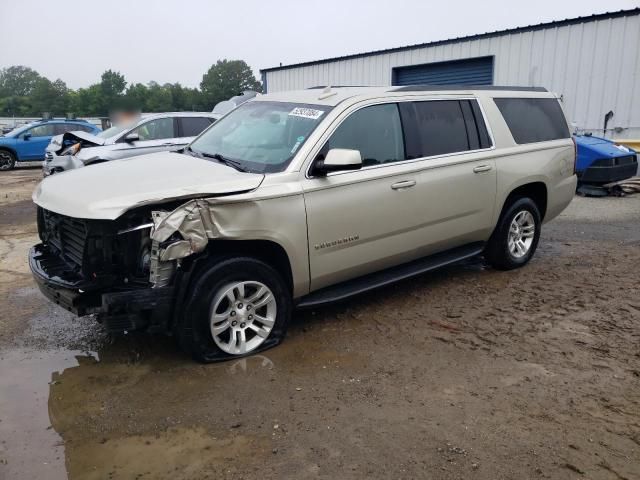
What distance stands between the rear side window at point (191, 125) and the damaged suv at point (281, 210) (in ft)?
22.2

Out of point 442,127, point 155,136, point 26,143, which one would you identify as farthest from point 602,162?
point 26,143

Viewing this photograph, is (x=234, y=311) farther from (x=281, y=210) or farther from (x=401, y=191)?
(x=401, y=191)

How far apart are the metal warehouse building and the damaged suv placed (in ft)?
28.3

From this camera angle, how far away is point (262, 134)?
4695mm

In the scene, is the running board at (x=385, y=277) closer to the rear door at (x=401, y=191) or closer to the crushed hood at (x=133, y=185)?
the rear door at (x=401, y=191)

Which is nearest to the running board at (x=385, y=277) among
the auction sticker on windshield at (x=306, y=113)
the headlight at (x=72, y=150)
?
the auction sticker on windshield at (x=306, y=113)

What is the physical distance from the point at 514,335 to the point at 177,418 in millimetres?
2679

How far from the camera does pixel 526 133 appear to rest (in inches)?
232

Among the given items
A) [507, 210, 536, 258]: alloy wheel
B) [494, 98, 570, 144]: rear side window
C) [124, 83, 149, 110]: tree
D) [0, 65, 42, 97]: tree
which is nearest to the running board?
[507, 210, 536, 258]: alloy wheel

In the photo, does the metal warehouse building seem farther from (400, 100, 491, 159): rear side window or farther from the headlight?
the headlight

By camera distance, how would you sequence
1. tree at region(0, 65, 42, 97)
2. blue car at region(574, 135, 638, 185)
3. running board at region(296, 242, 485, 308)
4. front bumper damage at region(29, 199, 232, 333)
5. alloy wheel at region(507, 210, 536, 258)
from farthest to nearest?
tree at region(0, 65, 42, 97) < blue car at region(574, 135, 638, 185) < alloy wheel at region(507, 210, 536, 258) < running board at region(296, 242, 485, 308) < front bumper damage at region(29, 199, 232, 333)

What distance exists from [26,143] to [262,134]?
636 inches

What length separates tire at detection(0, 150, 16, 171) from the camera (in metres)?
17.8

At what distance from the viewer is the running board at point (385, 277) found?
4.43 m
